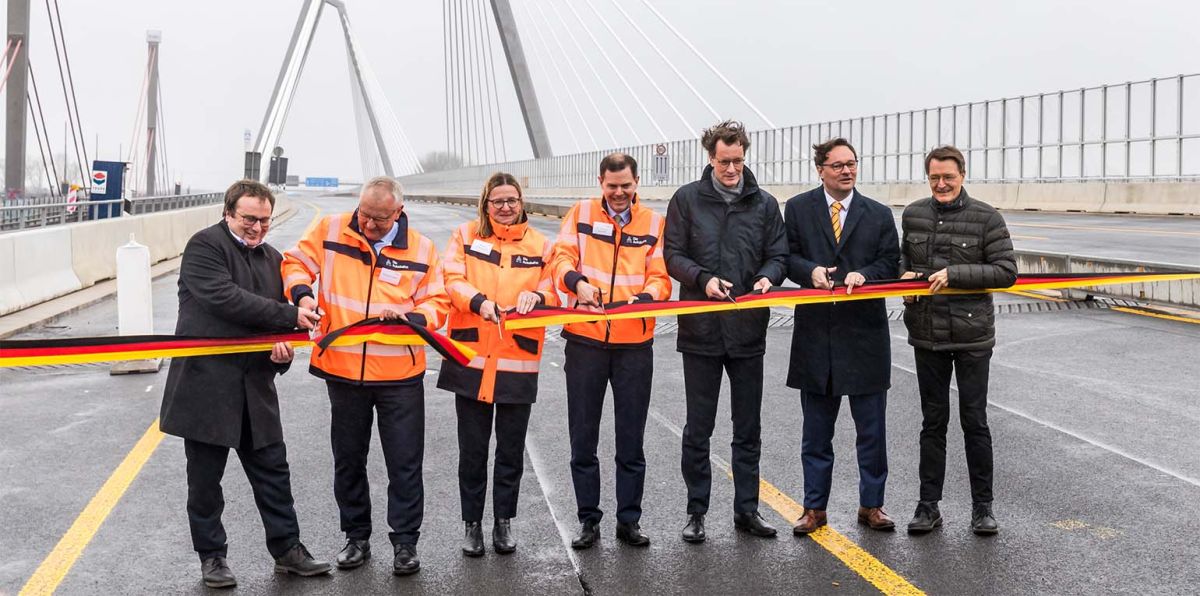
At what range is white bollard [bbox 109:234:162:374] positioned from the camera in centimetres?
1070

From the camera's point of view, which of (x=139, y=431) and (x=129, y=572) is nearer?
(x=129, y=572)

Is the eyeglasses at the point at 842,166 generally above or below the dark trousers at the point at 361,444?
above

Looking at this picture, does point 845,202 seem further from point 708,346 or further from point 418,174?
point 418,174

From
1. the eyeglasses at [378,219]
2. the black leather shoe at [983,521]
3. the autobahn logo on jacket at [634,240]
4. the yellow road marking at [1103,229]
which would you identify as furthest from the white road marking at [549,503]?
the yellow road marking at [1103,229]

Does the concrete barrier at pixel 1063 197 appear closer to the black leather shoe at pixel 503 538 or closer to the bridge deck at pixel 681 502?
the bridge deck at pixel 681 502

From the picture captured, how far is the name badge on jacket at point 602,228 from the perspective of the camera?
18.9 ft

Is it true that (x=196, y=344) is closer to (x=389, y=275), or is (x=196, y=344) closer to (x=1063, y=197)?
(x=389, y=275)

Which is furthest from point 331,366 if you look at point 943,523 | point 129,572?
point 943,523

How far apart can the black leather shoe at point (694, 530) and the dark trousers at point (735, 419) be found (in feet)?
0.55

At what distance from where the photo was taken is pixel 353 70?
109 meters

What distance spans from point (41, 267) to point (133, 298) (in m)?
6.05

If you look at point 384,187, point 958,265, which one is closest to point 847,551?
point 958,265

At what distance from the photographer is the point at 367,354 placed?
539cm

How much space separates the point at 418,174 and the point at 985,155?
244ft
